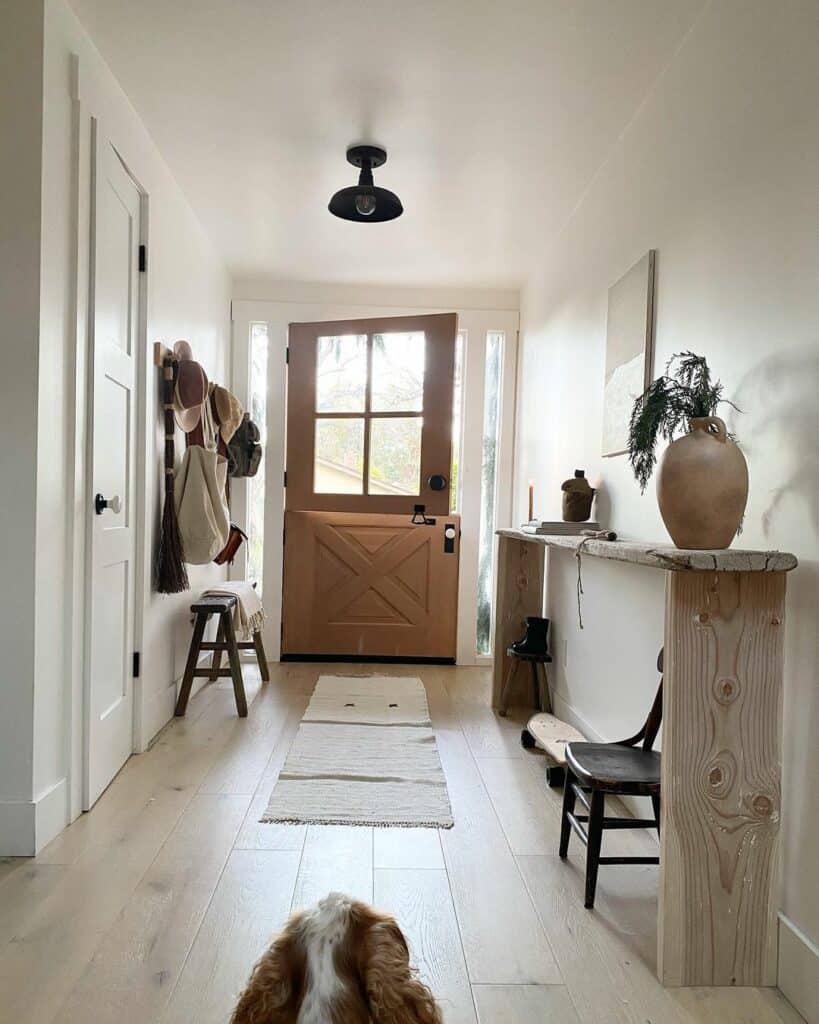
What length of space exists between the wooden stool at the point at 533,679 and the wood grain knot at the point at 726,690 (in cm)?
206

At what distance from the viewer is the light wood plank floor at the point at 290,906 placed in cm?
159

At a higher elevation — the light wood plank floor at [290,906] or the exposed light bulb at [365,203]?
the exposed light bulb at [365,203]

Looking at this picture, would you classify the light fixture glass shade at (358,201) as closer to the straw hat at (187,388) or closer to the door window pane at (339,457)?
the straw hat at (187,388)

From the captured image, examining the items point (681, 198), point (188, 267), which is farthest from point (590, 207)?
point (188, 267)

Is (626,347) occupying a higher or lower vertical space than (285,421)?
higher

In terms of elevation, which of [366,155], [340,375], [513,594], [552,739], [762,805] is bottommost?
[552,739]

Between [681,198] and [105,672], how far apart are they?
2.42 m

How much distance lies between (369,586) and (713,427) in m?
3.64

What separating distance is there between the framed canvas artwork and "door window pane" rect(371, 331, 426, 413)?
72.8 inches

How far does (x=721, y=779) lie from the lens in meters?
1.68

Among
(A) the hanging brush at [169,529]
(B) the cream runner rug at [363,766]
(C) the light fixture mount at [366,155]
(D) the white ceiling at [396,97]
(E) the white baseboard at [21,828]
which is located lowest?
(B) the cream runner rug at [363,766]

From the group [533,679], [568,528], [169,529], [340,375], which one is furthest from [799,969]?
[340,375]

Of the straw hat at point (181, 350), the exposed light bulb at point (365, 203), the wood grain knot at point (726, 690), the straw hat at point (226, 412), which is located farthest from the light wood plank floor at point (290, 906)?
the exposed light bulb at point (365, 203)

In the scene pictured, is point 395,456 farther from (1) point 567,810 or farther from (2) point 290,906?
(2) point 290,906
